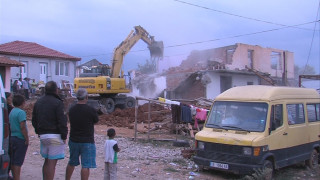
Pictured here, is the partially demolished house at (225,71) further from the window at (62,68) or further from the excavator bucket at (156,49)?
the window at (62,68)

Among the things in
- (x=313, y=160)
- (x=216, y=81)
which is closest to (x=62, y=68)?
(x=216, y=81)

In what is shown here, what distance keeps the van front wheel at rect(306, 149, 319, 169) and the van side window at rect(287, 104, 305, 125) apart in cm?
107

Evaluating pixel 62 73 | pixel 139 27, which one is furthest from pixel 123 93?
pixel 62 73

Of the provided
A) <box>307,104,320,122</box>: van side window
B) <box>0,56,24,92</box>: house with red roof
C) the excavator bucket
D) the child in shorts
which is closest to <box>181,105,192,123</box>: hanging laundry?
<box>307,104,320,122</box>: van side window

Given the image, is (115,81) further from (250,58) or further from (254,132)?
(250,58)

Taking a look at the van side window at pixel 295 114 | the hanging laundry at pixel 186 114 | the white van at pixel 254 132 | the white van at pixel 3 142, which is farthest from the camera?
the hanging laundry at pixel 186 114

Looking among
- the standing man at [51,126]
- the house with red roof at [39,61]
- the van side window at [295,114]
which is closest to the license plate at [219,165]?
the van side window at [295,114]

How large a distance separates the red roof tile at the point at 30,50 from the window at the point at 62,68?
0.82 m

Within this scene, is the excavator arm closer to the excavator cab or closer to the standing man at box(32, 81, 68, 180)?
the excavator cab

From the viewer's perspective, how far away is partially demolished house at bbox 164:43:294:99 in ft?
87.9

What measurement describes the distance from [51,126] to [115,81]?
52.1 ft

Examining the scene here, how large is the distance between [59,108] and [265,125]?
439 centimetres

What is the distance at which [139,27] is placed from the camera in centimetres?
2419

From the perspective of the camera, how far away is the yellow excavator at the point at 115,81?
67.2ft
